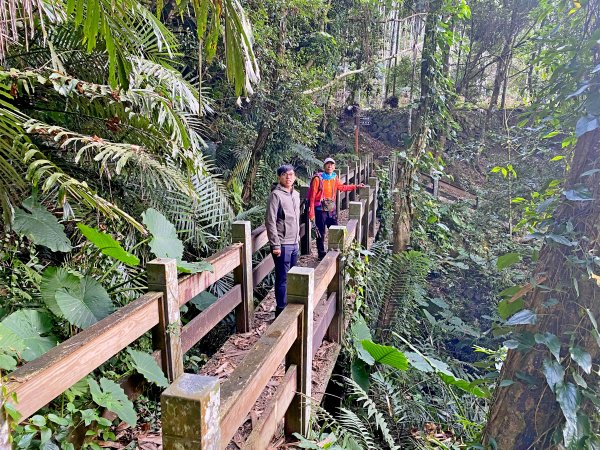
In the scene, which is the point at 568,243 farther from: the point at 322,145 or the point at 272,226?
the point at 322,145

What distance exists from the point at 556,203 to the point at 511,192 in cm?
890

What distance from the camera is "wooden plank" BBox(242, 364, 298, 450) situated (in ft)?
6.68

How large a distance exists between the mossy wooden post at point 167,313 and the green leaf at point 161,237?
1.77 ft

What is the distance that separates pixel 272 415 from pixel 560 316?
5.24 ft

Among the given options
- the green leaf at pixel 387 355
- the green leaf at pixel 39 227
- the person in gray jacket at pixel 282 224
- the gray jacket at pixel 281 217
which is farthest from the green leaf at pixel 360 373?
the green leaf at pixel 39 227

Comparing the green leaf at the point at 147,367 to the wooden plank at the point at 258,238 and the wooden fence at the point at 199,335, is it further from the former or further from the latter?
the wooden plank at the point at 258,238

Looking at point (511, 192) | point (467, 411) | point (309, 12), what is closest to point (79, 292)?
point (467, 411)

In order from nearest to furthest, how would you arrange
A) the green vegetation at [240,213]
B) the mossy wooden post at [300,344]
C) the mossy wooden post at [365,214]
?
the green vegetation at [240,213]
the mossy wooden post at [300,344]
the mossy wooden post at [365,214]

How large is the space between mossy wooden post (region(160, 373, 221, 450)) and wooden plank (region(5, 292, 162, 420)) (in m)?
0.57

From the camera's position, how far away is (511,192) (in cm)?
1021

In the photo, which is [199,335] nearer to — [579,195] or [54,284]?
[54,284]

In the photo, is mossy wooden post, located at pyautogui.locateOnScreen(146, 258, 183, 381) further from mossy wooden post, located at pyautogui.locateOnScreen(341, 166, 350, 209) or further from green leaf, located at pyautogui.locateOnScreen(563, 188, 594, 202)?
mossy wooden post, located at pyautogui.locateOnScreen(341, 166, 350, 209)

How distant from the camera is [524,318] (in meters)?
2.14

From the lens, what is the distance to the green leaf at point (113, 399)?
2.11 m
